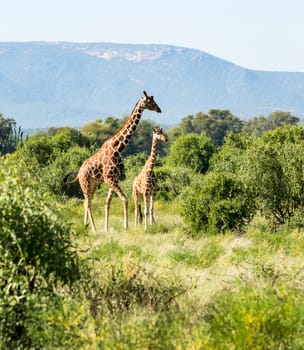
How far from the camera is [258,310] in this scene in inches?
281

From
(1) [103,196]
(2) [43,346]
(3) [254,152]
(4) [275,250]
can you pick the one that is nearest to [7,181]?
(2) [43,346]

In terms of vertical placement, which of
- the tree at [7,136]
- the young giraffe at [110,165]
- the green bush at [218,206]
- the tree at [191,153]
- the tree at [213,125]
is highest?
the young giraffe at [110,165]

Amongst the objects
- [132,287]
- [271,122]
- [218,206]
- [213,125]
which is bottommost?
[213,125]

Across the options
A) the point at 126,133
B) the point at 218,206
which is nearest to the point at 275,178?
the point at 218,206

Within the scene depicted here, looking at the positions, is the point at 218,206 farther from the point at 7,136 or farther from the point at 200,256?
the point at 7,136

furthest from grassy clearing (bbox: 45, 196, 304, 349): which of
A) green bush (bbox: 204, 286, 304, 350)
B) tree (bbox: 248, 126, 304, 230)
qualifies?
tree (bbox: 248, 126, 304, 230)

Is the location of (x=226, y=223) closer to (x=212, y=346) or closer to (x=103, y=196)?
(x=212, y=346)

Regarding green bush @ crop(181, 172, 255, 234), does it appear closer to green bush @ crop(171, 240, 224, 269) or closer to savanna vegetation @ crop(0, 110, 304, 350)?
savanna vegetation @ crop(0, 110, 304, 350)

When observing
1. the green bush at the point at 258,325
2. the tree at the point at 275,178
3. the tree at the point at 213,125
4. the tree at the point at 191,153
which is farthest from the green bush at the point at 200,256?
the tree at the point at 213,125

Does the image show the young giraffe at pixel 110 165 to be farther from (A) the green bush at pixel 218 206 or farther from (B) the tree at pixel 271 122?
(B) the tree at pixel 271 122

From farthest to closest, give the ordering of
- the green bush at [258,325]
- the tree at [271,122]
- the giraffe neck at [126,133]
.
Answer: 1. the tree at [271,122]
2. the giraffe neck at [126,133]
3. the green bush at [258,325]

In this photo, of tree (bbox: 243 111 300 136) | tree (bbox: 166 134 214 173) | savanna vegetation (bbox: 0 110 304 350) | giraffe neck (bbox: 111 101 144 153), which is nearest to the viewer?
savanna vegetation (bbox: 0 110 304 350)

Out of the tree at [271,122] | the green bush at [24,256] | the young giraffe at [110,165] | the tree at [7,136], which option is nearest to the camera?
the green bush at [24,256]

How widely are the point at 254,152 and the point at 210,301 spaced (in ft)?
35.6
